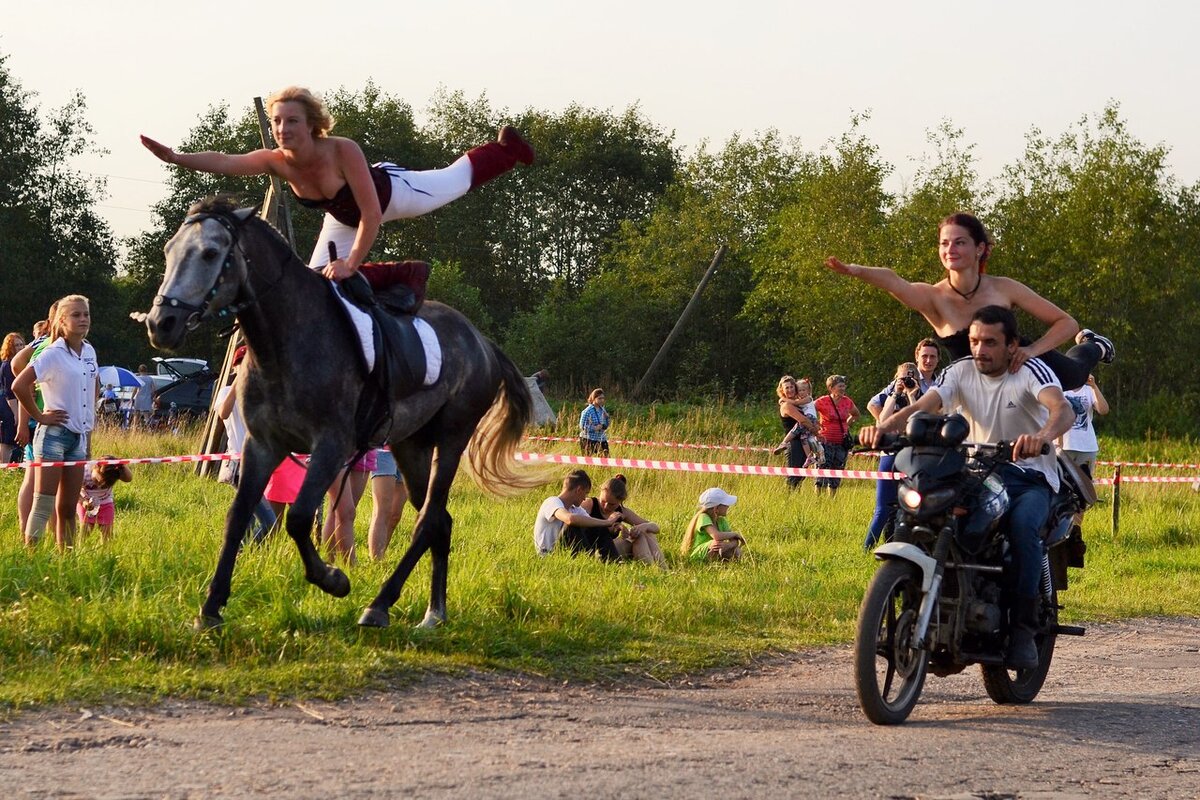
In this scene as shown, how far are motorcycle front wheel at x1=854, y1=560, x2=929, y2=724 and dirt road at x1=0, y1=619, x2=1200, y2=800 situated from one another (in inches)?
4.2

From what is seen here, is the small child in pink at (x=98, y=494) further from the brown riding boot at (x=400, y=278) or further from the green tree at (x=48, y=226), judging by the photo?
the green tree at (x=48, y=226)

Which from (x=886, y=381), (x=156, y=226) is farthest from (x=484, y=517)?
(x=156, y=226)

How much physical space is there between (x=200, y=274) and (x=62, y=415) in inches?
175

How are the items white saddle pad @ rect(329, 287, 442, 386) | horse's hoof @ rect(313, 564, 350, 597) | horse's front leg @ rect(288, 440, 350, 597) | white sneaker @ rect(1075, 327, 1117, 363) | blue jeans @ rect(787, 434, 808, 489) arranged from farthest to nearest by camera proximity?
blue jeans @ rect(787, 434, 808, 489), white sneaker @ rect(1075, 327, 1117, 363), white saddle pad @ rect(329, 287, 442, 386), horse's hoof @ rect(313, 564, 350, 597), horse's front leg @ rect(288, 440, 350, 597)

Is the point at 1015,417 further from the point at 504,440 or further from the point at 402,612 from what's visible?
the point at 504,440

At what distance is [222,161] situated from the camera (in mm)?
7805

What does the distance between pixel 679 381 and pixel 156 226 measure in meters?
23.2

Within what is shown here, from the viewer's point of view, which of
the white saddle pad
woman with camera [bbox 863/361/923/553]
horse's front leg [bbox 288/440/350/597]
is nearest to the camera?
horse's front leg [bbox 288/440/350/597]

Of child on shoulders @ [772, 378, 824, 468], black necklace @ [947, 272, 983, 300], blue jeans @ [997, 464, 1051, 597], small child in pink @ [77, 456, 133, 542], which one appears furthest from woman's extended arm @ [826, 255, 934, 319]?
child on shoulders @ [772, 378, 824, 468]

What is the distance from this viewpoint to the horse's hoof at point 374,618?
24.8ft

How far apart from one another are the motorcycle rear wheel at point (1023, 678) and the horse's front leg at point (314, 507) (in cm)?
306

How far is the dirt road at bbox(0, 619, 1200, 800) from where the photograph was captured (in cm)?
487

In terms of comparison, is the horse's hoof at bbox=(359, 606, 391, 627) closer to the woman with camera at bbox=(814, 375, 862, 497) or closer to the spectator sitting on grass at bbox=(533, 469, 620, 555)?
the spectator sitting on grass at bbox=(533, 469, 620, 555)

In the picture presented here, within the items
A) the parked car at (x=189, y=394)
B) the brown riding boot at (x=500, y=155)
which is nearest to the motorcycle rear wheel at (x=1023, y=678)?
the brown riding boot at (x=500, y=155)
